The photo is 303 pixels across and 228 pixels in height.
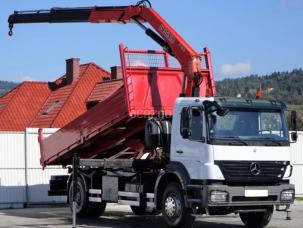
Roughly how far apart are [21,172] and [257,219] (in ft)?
34.2

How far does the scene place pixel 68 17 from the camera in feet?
64.6

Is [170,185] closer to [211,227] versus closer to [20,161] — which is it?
[211,227]

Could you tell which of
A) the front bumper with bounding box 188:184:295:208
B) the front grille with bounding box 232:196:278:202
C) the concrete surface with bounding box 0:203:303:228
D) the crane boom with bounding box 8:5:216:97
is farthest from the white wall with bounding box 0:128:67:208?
the front grille with bounding box 232:196:278:202

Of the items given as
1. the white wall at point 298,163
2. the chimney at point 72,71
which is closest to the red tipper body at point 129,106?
the white wall at point 298,163

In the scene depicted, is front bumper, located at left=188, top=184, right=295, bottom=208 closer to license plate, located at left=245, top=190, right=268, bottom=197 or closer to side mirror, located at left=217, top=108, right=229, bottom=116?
license plate, located at left=245, top=190, right=268, bottom=197

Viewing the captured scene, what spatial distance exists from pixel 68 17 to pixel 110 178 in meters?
5.48

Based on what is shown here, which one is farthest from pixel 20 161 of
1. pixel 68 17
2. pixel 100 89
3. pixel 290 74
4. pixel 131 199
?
pixel 290 74

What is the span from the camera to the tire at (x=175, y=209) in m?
14.0

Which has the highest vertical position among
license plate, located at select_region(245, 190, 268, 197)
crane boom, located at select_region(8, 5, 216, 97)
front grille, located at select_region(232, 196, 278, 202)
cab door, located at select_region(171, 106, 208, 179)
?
crane boom, located at select_region(8, 5, 216, 97)

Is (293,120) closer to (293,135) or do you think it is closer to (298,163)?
(293,135)

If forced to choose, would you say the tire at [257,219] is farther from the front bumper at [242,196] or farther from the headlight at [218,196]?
the headlight at [218,196]

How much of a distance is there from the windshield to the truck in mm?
22

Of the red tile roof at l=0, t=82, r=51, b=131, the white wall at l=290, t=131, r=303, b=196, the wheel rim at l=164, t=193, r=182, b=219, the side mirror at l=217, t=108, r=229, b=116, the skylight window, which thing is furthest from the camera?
the skylight window

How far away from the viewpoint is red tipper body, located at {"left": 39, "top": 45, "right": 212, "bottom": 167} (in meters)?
15.7
